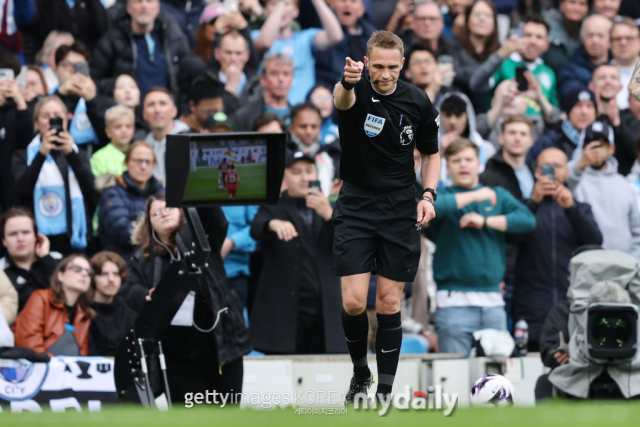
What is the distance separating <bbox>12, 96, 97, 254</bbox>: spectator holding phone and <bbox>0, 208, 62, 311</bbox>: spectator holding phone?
0.45 m

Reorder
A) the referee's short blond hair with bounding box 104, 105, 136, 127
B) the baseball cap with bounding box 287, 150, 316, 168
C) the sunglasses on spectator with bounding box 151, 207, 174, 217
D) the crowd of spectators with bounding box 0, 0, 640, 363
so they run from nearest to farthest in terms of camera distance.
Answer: the sunglasses on spectator with bounding box 151, 207, 174, 217
the crowd of spectators with bounding box 0, 0, 640, 363
the baseball cap with bounding box 287, 150, 316, 168
the referee's short blond hair with bounding box 104, 105, 136, 127

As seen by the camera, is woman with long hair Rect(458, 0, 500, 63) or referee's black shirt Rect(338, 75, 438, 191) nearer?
referee's black shirt Rect(338, 75, 438, 191)

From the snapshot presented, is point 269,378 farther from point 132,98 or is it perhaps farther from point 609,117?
point 609,117

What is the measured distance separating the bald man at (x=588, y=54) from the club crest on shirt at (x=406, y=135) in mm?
7647

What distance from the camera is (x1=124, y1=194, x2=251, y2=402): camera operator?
891cm

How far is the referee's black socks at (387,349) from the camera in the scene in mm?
8047

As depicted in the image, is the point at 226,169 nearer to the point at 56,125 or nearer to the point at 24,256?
the point at 24,256

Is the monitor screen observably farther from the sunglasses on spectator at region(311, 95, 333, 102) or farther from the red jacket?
the sunglasses on spectator at region(311, 95, 333, 102)

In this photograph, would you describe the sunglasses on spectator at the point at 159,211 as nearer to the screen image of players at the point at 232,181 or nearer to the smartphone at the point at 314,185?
the screen image of players at the point at 232,181

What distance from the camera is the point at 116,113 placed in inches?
495

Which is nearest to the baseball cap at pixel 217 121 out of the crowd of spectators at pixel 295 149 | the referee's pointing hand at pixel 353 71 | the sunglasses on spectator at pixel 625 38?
the crowd of spectators at pixel 295 149

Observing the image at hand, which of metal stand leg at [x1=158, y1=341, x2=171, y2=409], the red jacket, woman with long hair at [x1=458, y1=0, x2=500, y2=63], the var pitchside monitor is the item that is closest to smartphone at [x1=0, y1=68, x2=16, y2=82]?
the red jacket

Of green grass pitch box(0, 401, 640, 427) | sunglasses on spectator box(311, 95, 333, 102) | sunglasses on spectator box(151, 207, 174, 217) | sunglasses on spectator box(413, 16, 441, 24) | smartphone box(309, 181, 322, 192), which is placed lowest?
green grass pitch box(0, 401, 640, 427)

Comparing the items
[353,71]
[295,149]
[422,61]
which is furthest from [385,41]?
[422,61]
